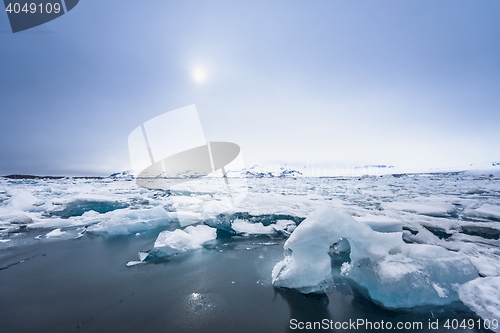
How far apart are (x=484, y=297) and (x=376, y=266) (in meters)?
1.02

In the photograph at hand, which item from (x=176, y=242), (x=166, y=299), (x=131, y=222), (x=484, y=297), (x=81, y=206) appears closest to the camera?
(x=484, y=297)

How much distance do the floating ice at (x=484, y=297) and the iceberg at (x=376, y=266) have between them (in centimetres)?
6

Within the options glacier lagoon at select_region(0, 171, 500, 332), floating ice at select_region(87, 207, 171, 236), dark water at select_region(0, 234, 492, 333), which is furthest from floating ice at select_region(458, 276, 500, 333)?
floating ice at select_region(87, 207, 171, 236)

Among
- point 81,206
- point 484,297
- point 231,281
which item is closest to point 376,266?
point 484,297

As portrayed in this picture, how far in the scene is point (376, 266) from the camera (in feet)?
8.68

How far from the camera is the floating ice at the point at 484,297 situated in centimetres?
210

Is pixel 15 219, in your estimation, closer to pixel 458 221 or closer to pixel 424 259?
pixel 424 259

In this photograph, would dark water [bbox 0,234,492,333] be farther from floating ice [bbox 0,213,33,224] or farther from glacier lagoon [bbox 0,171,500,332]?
floating ice [bbox 0,213,33,224]

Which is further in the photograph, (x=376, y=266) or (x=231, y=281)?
(x=231, y=281)

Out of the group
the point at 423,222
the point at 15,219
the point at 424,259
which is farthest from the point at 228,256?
the point at 15,219

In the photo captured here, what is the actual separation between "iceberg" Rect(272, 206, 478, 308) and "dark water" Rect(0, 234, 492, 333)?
0.45 ft

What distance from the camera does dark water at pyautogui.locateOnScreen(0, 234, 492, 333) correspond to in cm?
207

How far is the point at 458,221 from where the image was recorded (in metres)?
5.42

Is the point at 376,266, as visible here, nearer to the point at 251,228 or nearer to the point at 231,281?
the point at 231,281
